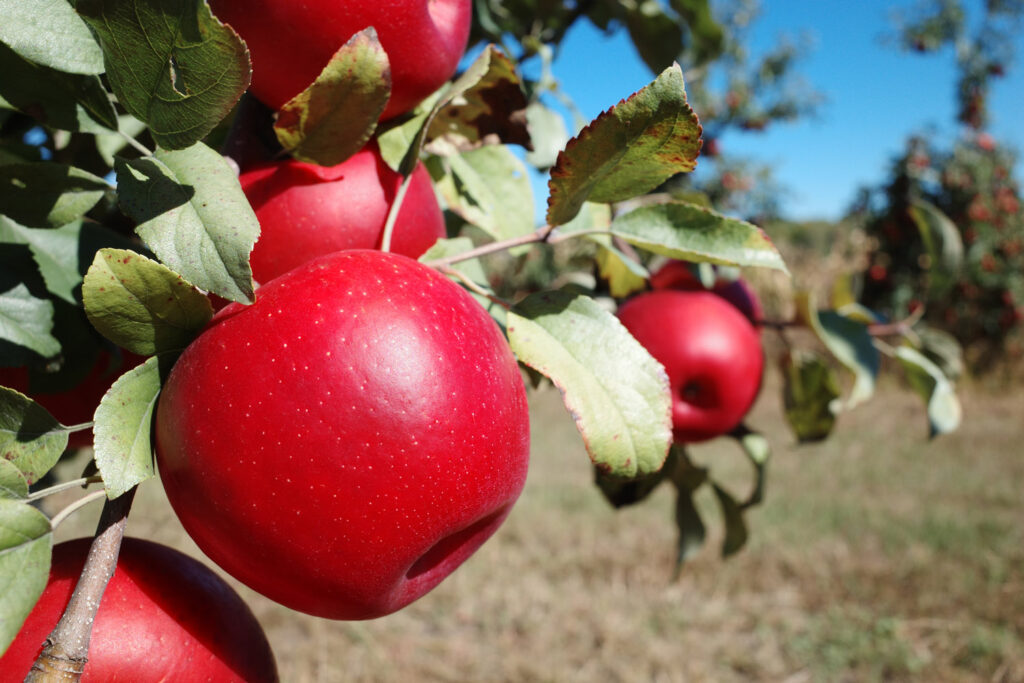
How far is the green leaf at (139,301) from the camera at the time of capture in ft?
1.08

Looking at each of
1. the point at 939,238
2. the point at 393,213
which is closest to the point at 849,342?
the point at 939,238

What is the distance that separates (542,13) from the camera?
33.4 inches

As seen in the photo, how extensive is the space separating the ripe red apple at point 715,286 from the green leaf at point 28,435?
62 centimetres

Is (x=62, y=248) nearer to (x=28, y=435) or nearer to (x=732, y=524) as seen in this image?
(x=28, y=435)

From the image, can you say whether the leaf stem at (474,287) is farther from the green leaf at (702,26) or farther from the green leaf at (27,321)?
the green leaf at (702,26)

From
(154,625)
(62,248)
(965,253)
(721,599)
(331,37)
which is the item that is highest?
(331,37)

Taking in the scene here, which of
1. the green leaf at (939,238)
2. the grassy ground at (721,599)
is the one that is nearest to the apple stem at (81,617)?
the green leaf at (939,238)

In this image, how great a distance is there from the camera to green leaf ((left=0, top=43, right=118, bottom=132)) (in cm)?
39

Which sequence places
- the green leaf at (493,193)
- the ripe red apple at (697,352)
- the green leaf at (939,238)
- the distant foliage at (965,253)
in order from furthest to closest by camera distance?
the distant foliage at (965,253), the green leaf at (939,238), the ripe red apple at (697,352), the green leaf at (493,193)

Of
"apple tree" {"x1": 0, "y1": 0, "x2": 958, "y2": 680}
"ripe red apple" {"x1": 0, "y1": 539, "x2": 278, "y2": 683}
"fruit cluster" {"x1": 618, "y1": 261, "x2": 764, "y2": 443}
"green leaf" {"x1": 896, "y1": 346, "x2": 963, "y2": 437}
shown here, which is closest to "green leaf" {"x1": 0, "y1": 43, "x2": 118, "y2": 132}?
"apple tree" {"x1": 0, "y1": 0, "x2": 958, "y2": 680}

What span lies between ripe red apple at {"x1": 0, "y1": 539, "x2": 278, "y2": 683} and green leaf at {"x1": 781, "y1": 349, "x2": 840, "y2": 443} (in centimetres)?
65

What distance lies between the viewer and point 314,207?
41 cm

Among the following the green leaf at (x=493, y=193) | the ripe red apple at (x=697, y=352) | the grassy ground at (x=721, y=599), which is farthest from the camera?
the grassy ground at (x=721, y=599)

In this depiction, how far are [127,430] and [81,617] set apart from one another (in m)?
0.07
